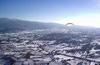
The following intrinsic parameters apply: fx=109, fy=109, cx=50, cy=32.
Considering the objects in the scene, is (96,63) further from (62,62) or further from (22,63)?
(22,63)

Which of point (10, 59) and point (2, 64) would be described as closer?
point (2, 64)

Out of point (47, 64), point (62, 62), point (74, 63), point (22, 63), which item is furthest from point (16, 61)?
point (74, 63)

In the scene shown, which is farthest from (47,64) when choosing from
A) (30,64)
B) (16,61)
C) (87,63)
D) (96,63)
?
(96,63)

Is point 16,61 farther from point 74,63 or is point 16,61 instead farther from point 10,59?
point 74,63

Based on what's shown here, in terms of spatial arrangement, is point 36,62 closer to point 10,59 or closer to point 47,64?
point 47,64

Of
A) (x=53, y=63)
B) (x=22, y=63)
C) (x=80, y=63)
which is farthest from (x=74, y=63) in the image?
(x=22, y=63)

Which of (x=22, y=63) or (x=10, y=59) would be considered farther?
(x=10, y=59)

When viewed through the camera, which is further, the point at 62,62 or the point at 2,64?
the point at 62,62
